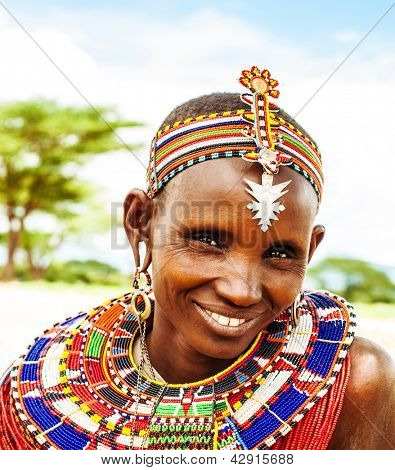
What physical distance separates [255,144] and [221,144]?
5.0 inches

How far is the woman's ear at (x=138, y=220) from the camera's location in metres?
2.45

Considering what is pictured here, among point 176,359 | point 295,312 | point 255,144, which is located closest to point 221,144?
point 255,144

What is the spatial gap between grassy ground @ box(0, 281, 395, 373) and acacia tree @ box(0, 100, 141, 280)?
355 inches

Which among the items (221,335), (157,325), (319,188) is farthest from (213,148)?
(157,325)

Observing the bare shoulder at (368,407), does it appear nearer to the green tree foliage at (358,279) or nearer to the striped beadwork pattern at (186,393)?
the striped beadwork pattern at (186,393)

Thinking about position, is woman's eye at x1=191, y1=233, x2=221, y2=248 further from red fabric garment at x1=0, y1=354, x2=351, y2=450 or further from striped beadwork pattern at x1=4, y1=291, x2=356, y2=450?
red fabric garment at x1=0, y1=354, x2=351, y2=450

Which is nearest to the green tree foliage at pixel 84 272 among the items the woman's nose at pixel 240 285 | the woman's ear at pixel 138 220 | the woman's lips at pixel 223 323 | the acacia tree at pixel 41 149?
the acacia tree at pixel 41 149

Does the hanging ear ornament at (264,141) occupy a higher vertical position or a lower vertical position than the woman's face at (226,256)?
higher

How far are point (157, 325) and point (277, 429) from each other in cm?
74

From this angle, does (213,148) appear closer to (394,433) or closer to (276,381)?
(276,381)

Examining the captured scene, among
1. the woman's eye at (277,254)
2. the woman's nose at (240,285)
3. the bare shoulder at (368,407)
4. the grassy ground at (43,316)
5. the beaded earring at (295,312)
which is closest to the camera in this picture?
the woman's nose at (240,285)

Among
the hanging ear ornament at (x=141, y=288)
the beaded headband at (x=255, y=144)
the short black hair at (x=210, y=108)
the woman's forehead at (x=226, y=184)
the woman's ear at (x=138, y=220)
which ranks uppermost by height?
the short black hair at (x=210, y=108)

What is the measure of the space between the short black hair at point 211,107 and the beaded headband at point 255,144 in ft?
0.09
